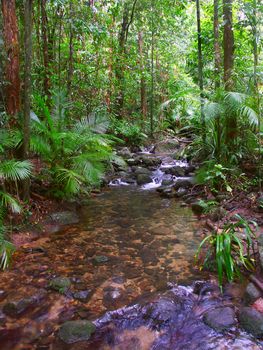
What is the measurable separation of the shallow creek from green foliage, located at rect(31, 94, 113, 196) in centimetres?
90

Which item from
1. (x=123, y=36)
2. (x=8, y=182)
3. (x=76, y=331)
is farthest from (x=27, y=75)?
(x=123, y=36)

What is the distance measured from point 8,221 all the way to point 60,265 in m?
1.39

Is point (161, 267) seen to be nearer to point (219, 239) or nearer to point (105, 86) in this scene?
point (219, 239)

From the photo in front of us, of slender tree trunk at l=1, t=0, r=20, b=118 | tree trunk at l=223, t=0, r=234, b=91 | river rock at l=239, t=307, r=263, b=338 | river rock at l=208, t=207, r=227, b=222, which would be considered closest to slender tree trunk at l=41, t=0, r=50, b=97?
slender tree trunk at l=1, t=0, r=20, b=118

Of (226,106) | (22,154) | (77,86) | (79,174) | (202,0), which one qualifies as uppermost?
(202,0)

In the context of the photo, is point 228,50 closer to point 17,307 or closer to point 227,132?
point 227,132

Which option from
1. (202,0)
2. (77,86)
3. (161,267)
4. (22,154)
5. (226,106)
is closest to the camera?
(161,267)

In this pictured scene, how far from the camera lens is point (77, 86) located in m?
10.4

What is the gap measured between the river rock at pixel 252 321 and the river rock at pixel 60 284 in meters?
1.94

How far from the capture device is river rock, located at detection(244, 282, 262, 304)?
11.2 ft

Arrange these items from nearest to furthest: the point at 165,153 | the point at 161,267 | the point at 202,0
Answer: the point at 161,267 → the point at 202,0 → the point at 165,153

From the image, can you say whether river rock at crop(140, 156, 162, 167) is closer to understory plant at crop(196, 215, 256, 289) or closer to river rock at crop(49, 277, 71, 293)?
understory plant at crop(196, 215, 256, 289)

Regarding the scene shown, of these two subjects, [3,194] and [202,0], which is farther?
[202,0]

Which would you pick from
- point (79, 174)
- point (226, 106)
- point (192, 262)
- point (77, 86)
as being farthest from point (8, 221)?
point (77, 86)
